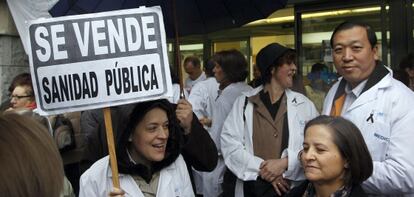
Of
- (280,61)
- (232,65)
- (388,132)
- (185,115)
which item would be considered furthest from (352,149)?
(232,65)

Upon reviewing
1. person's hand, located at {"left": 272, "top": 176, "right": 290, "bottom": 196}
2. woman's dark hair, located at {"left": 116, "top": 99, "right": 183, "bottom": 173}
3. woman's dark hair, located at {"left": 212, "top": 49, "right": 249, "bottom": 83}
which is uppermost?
woman's dark hair, located at {"left": 212, "top": 49, "right": 249, "bottom": 83}

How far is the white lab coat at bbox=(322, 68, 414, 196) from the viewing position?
2746mm

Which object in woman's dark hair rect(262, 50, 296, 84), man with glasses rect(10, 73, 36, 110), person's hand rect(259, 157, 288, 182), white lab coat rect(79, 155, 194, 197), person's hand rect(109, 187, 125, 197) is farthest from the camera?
man with glasses rect(10, 73, 36, 110)

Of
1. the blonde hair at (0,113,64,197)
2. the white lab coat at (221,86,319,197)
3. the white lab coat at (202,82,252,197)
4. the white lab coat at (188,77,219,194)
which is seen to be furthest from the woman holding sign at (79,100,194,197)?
the white lab coat at (188,77,219,194)

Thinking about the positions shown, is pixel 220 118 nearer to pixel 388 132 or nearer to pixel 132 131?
pixel 132 131

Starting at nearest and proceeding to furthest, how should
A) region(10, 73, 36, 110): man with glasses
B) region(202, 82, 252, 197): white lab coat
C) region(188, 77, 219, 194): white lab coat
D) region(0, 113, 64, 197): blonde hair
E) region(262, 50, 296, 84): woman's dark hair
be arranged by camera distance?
A: region(0, 113, 64, 197): blonde hair, region(262, 50, 296, 84): woman's dark hair, region(10, 73, 36, 110): man with glasses, region(202, 82, 252, 197): white lab coat, region(188, 77, 219, 194): white lab coat

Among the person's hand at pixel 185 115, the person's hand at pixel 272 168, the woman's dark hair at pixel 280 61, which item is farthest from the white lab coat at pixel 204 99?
the person's hand at pixel 185 115

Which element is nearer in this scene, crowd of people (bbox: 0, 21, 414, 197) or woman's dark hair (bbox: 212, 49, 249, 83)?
crowd of people (bbox: 0, 21, 414, 197)

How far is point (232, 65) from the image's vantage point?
5.17m

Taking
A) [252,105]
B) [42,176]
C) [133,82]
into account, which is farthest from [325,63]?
[42,176]

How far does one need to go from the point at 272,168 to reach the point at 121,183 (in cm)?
134

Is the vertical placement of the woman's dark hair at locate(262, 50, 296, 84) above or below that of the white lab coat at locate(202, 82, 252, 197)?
above

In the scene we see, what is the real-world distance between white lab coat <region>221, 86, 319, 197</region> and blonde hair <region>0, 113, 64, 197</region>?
Answer: 2.33 metres

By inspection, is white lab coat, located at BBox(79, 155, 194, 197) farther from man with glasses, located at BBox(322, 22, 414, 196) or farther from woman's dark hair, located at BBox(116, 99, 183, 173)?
man with glasses, located at BBox(322, 22, 414, 196)
